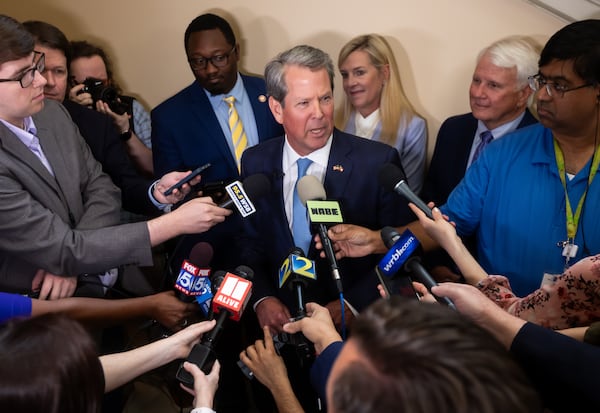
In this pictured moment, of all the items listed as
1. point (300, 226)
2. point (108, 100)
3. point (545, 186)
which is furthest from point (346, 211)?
point (108, 100)

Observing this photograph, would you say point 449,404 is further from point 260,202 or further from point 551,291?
point 260,202

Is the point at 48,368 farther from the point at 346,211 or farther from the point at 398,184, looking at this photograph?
the point at 346,211

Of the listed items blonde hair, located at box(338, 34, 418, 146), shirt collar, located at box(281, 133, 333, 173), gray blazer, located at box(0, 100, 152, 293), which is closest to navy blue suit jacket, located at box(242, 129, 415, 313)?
shirt collar, located at box(281, 133, 333, 173)

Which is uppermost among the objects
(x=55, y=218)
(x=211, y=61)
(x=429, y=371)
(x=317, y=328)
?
(x=211, y=61)

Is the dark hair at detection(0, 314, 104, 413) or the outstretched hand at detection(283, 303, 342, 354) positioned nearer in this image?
the dark hair at detection(0, 314, 104, 413)

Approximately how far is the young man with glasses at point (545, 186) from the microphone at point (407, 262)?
1.53 ft

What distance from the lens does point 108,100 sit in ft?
9.81

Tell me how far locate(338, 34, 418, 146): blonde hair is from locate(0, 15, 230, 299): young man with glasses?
4.40 ft

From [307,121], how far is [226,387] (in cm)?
121

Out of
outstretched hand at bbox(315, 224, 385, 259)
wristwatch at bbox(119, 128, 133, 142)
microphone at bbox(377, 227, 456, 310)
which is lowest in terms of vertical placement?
outstretched hand at bbox(315, 224, 385, 259)

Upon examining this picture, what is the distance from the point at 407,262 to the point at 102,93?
2196 millimetres

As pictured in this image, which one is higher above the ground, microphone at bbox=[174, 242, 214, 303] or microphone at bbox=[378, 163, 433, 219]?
microphone at bbox=[378, 163, 433, 219]

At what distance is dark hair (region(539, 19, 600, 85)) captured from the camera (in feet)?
5.71

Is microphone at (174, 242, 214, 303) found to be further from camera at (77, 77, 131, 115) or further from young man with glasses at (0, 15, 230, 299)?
camera at (77, 77, 131, 115)
